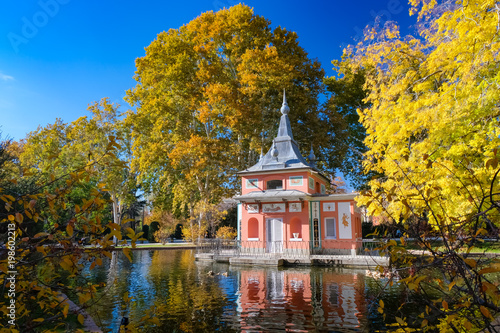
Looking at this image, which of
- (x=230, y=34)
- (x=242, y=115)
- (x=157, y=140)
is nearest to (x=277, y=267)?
(x=242, y=115)

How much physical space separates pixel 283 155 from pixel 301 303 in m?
15.6

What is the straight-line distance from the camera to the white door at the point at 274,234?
2256 centimetres

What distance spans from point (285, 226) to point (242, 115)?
864 centimetres

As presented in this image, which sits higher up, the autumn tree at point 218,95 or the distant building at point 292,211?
the autumn tree at point 218,95

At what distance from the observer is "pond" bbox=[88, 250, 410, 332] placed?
7.29 m

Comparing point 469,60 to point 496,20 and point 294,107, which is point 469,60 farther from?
point 294,107

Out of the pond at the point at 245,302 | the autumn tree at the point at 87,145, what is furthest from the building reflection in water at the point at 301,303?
the autumn tree at the point at 87,145

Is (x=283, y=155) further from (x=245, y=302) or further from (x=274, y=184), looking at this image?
(x=245, y=302)

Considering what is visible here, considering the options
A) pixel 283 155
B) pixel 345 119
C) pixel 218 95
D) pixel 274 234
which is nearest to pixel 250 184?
pixel 283 155

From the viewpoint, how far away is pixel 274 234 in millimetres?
23125

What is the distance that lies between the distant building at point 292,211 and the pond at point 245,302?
6932mm

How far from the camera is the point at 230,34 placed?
27406 mm

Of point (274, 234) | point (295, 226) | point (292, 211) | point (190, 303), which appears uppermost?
point (292, 211)

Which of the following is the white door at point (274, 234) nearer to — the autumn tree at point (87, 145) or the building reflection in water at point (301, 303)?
the building reflection in water at point (301, 303)
